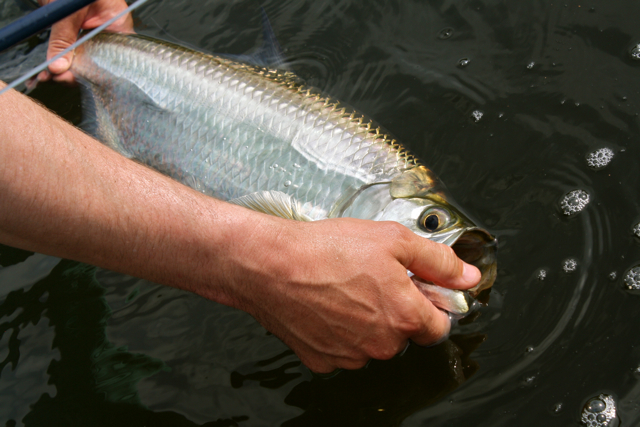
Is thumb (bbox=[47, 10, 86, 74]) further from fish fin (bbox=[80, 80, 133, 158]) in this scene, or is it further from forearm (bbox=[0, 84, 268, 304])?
forearm (bbox=[0, 84, 268, 304])

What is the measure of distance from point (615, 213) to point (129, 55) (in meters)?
2.79

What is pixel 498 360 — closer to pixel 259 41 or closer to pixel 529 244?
pixel 529 244

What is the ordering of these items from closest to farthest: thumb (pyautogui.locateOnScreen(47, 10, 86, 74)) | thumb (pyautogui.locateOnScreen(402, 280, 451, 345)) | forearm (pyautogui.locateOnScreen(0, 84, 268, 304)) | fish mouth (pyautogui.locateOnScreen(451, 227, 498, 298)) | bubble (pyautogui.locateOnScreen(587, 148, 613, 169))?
1. forearm (pyautogui.locateOnScreen(0, 84, 268, 304))
2. thumb (pyautogui.locateOnScreen(402, 280, 451, 345))
3. fish mouth (pyautogui.locateOnScreen(451, 227, 498, 298))
4. bubble (pyautogui.locateOnScreen(587, 148, 613, 169))
5. thumb (pyautogui.locateOnScreen(47, 10, 86, 74))

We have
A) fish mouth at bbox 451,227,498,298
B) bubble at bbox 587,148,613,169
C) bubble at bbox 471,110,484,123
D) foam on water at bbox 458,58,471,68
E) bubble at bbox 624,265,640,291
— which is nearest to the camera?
fish mouth at bbox 451,227,498,298

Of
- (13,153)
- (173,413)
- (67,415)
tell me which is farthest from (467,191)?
(67,415)

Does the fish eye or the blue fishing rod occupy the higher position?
the blue fishing rod

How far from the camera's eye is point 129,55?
2988 mm

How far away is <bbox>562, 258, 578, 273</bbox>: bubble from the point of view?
A: 230 centimetres

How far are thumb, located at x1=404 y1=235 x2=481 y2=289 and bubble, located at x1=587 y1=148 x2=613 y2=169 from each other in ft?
3.70

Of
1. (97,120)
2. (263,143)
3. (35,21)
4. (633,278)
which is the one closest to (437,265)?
(633,278)

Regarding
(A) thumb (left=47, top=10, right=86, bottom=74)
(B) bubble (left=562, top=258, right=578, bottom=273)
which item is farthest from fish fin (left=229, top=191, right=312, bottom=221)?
(A) thumb (left=47, top=10, right=86, bottom=74)

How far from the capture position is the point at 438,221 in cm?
214

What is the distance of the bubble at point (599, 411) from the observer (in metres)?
1.91

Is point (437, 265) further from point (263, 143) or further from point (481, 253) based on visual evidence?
point (263, 143)
